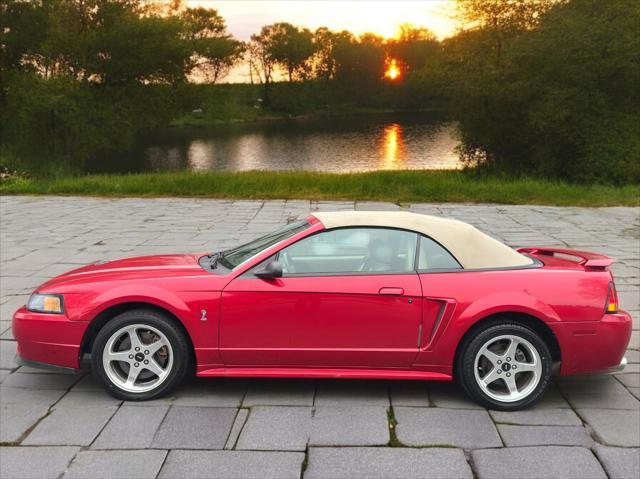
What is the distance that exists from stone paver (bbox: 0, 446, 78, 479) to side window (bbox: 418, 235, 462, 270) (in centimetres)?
236

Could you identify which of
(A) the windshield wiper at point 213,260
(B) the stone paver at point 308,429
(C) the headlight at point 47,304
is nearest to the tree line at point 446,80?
(B) the stone paver at point 308,429

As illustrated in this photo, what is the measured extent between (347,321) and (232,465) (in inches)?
45.1

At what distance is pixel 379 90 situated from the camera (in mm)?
91750

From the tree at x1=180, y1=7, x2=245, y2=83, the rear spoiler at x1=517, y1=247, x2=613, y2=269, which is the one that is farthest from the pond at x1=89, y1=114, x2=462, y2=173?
the rear spoiler at x1=517, y1=247, x2=613, y2=269

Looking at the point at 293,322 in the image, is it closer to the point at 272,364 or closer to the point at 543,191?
the point at 272,364

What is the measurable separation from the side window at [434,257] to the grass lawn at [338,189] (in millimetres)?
9949

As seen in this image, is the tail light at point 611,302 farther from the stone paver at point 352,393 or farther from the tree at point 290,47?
the tree at point 290,47

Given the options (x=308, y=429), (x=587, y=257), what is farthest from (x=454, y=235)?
(x=308, y=429)

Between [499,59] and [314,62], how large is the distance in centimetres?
7768

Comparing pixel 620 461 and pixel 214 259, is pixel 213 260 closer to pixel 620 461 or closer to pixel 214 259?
pixel 214 259

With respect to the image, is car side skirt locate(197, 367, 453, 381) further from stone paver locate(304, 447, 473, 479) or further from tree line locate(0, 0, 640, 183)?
tree line locate(0, 0, 640, 183)

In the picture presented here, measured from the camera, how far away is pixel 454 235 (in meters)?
4.17

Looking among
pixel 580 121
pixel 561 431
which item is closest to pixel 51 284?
pixel 561 431

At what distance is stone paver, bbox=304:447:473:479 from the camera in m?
3.08
